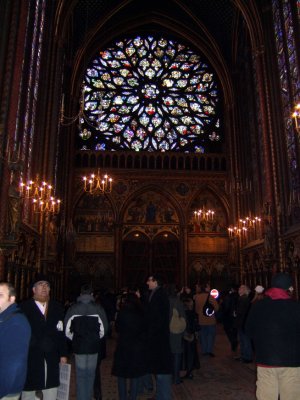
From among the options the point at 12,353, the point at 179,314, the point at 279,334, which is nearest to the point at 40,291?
the point at 12,353

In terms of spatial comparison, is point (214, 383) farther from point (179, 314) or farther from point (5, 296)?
point (5, 296)

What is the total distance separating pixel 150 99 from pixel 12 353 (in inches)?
968

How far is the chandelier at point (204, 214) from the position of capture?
2405 cm

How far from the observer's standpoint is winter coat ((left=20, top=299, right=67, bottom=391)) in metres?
3.81

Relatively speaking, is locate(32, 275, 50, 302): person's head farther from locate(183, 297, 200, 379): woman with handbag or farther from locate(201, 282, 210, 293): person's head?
locate(201, 282, 210, 293): person's head

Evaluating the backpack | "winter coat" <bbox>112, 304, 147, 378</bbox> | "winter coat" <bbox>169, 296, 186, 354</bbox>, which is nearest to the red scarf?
"winter coat" <bbox>112, 304, 147, 378</bbox>

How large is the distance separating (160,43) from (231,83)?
238 inches

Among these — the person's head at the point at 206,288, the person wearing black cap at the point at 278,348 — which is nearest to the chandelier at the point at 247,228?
the person's head at the point at 206,288

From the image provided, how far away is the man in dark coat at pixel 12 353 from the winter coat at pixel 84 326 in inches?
84.7

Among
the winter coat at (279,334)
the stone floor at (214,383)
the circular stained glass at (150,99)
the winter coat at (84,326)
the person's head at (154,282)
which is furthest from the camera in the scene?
the circular stained glass at (150,99)

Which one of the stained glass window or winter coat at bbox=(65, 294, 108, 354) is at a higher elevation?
the stained glass window

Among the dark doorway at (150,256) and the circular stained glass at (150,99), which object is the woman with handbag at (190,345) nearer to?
the dark doorway at (150,256)

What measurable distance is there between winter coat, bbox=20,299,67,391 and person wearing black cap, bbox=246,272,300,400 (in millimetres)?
1976

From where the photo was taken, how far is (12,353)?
2699mm
